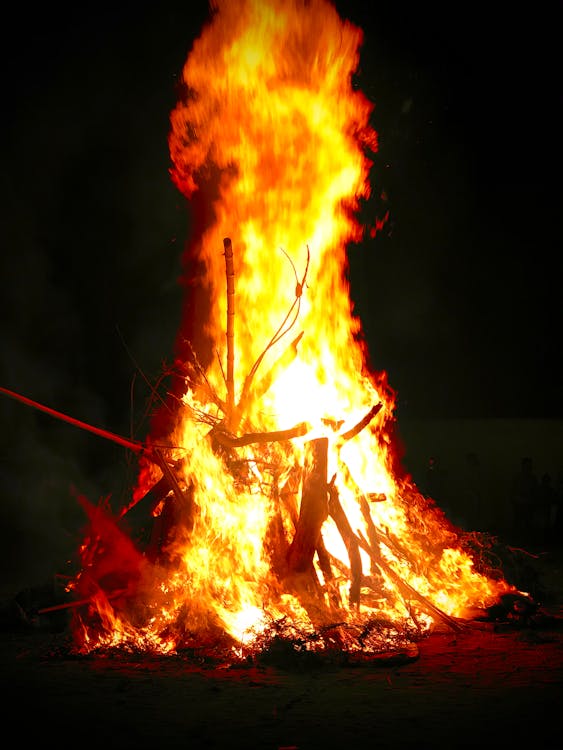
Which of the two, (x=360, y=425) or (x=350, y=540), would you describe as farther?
(x=360, y=425)

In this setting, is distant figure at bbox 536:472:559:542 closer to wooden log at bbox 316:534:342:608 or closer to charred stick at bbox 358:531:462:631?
charred stick at bbox 358:531:462:631

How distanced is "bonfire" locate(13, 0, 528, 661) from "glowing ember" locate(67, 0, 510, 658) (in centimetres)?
2

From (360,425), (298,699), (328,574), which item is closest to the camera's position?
(298,699)

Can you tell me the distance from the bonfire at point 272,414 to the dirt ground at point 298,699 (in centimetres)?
52

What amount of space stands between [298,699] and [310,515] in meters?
2.03

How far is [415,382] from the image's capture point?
21.2m

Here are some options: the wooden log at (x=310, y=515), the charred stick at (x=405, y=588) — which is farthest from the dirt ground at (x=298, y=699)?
the wooden log at (x=310, y=515)

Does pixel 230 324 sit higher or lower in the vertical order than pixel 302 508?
higher

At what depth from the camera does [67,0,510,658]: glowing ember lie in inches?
289

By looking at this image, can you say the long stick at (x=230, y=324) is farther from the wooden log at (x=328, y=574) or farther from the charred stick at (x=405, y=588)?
the charred stick at (x=405, y=588)

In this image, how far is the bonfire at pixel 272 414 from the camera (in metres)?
7.34

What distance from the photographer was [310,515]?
751cm

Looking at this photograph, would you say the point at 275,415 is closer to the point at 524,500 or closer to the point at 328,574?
the point at 328,574

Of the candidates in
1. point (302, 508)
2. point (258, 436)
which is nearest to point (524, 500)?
point (302, 508)
